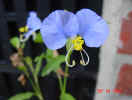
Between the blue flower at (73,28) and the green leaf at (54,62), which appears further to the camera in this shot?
the green leaf at (54,62)

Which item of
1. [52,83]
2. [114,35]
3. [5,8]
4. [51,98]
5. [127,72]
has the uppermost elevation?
[5,8]

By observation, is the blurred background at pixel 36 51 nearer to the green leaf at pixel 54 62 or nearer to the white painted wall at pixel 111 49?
the white painted wall at pixel 111 49

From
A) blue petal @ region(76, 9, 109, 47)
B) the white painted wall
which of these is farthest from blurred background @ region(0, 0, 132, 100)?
blue petal @ region(76, 9, 109, 47)

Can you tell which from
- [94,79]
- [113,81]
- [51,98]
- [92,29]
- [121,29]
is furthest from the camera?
[51,98]

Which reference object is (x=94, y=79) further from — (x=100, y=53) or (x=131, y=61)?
(x=131, y=61)

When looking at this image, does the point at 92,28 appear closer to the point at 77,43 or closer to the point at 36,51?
the point at 77,43

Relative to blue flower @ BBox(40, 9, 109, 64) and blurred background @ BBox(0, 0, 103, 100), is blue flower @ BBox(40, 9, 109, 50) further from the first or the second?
blurred background @ BBox(0, 0, 103, 100)

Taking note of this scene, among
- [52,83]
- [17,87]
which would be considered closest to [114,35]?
[52,83]

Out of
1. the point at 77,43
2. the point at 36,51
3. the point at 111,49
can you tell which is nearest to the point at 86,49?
the point at 111,49

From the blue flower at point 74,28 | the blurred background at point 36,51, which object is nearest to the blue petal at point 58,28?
the blue flower at point 74,28

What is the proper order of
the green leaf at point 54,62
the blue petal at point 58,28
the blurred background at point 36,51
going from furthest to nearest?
the blurred background at point 36,51 < the green leaf at point 54,62 < the blue petal at point 58,28
